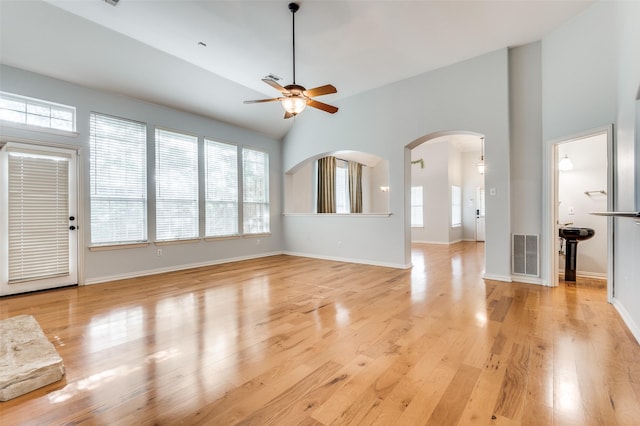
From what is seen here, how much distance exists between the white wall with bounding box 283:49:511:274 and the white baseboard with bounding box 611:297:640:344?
134 cm

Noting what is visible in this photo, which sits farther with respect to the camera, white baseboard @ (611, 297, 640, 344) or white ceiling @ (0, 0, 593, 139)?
white ceiling @ (0, 0, 593, 139)

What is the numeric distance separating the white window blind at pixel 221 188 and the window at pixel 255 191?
0.96 ft

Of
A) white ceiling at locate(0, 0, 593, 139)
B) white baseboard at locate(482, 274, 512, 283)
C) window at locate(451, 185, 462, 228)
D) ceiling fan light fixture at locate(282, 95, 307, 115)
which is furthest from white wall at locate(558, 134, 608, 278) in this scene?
window at locate(451, 185, 462, 228)

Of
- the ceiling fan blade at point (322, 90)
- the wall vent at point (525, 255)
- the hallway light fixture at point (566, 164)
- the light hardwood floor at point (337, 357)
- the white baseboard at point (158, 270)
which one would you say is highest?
the ceiling fan blade at point (322, 90)

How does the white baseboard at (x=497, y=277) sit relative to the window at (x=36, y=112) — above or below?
below

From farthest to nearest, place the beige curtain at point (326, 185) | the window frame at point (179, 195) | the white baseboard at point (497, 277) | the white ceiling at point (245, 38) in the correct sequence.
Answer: the beige curtain at point (326, 185), the window frame at point (179, 195), the white baseboard at point (497, 277), the white ceiling at point (245, 38)

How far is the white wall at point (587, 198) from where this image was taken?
4594 millimetres

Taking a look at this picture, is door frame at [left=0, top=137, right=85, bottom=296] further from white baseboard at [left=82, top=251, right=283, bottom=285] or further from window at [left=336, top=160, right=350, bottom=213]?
window at [left=336, top=160, right=350, bottom=213]

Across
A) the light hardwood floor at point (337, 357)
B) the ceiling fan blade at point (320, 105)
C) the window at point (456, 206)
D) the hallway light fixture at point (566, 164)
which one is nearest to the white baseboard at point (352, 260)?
the light hardwood floor at point (337, 357)

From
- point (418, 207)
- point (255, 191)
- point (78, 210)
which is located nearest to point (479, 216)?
point (418, 207)

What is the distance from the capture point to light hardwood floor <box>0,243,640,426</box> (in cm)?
163

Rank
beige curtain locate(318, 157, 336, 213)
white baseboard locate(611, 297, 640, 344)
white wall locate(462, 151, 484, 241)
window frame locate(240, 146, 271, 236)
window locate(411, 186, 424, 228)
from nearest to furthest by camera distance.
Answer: white baseboard locate(611, 297, 640, 344) < window frame locate(240, 146, 271, 236) < beige curtain locate(318, 157, 336, 213) < window locate(411, 186, 424, 228) < white wall locate(462, 151, 484, 241)

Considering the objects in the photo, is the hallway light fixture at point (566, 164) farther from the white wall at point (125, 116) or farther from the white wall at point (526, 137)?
the white wall at point (125, 116)

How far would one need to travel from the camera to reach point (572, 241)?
14.7ft
